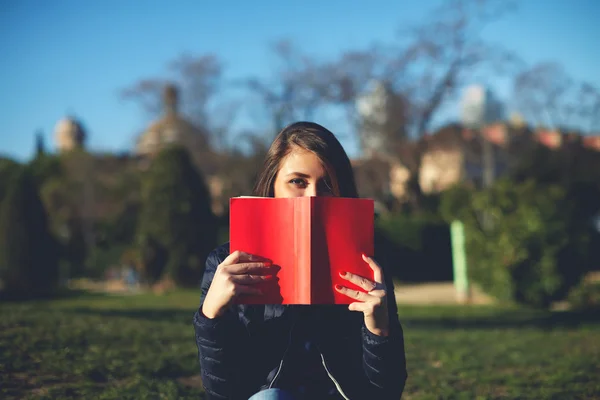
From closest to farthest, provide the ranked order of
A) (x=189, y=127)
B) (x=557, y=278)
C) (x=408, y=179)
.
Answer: (x=557, y=278) < (x=408, y=179) < (x=189, y=127)

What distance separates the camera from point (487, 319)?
1080cm

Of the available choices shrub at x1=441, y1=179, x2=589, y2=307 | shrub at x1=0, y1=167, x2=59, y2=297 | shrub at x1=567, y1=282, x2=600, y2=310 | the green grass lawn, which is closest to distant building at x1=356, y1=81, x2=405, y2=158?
shrub at x1=0, y1=167, x2=59, y2=297

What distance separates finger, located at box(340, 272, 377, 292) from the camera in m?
1.97

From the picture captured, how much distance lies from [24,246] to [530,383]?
1554 centimetres

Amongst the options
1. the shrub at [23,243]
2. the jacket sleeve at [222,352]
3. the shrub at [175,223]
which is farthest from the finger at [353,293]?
the shrub at [23,243]

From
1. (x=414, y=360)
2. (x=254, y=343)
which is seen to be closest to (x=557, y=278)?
(x=414, y=360)

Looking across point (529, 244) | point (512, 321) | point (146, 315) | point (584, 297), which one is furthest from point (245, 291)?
point (584, 297)

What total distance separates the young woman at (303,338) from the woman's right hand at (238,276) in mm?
31

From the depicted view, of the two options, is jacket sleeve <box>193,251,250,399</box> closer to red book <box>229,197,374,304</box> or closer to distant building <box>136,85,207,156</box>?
red book <box>229,197,374,304</box>

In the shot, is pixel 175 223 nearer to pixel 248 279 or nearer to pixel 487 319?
pixel 487 319

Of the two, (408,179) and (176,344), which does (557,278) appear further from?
(408,179)

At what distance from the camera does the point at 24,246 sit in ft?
57.4

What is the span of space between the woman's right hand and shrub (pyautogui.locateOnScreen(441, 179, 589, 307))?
10657 mm

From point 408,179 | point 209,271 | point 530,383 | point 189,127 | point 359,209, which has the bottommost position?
point 530,383
